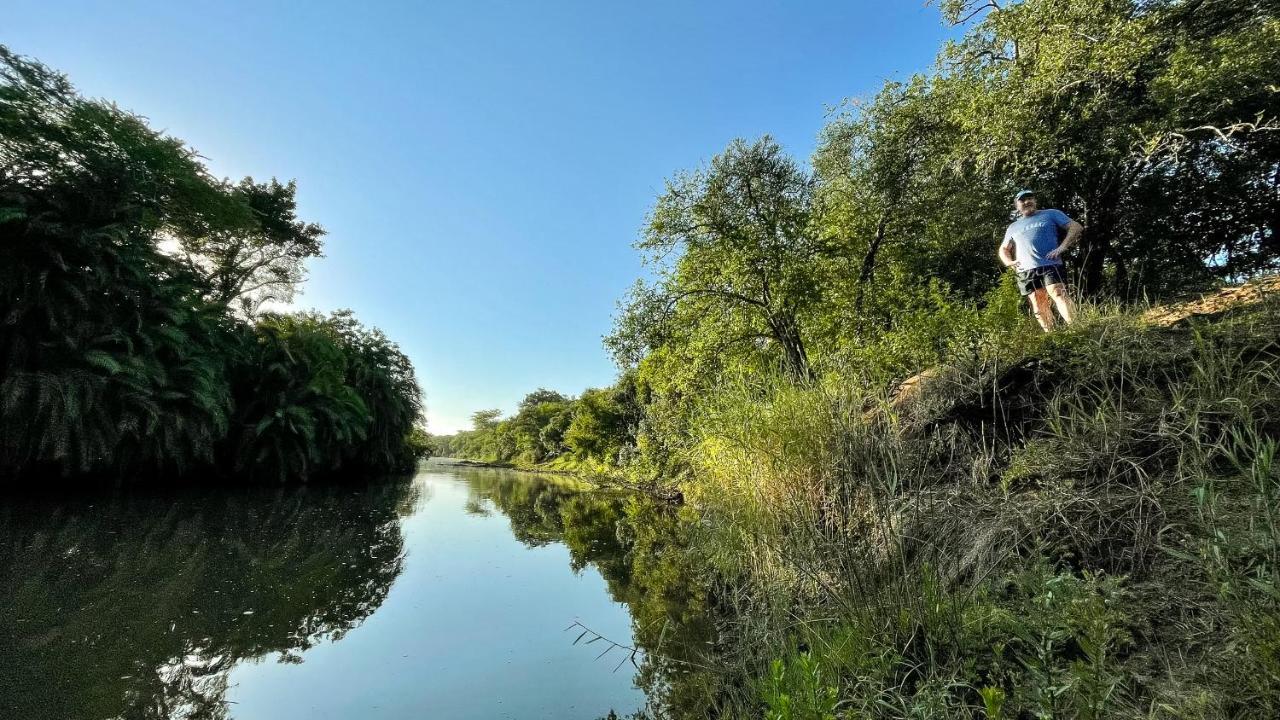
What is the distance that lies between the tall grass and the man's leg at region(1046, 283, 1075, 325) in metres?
0.48

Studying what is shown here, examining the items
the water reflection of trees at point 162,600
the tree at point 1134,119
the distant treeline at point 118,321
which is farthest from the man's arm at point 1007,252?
the distant treeline at point 118,321

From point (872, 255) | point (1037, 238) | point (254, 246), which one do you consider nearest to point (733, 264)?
point (872, 255)

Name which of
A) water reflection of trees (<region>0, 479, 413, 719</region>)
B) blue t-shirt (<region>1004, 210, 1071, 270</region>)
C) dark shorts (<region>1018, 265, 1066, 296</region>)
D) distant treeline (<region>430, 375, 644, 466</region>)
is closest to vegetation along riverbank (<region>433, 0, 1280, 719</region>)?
dark shorts (<region>1018, 265, 1066, 296</region>)

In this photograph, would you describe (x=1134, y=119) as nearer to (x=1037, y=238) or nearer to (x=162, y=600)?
(x=1037, y=238)

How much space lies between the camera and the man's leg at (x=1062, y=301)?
12.3ft

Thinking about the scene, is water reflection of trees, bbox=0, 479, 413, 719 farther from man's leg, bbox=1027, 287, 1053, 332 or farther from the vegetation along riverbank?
man's leg, bbox=1027, 287, 1053, 332

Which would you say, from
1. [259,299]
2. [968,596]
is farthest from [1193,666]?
[259,299]

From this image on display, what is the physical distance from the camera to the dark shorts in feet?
13.7

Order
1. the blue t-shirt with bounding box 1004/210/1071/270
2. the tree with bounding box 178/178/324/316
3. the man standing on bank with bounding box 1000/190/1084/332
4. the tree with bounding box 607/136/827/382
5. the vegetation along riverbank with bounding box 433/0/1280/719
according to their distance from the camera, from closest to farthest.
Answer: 1. the vegetation along riverbank with bounding box 433/0/1280/719
2. the man standing on bank with bounding box 1000/190/1084/332
3. the blue t-shirt with bounding box 1004/210/1071/270
4. the tree with bounding box 607/136/827/382
5. the tree with bounding box 178/178/324/316

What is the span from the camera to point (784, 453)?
2973 mm

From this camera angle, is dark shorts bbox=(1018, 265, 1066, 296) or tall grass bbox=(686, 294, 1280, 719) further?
dark shorts bbox=(1018, 265, 1066, 296)

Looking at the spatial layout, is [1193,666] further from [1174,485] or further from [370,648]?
[370,648]

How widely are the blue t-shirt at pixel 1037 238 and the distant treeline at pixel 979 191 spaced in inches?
60.4

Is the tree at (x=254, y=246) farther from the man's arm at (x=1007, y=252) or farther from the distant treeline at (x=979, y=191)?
the man's arm at (x=1007, y=252)
